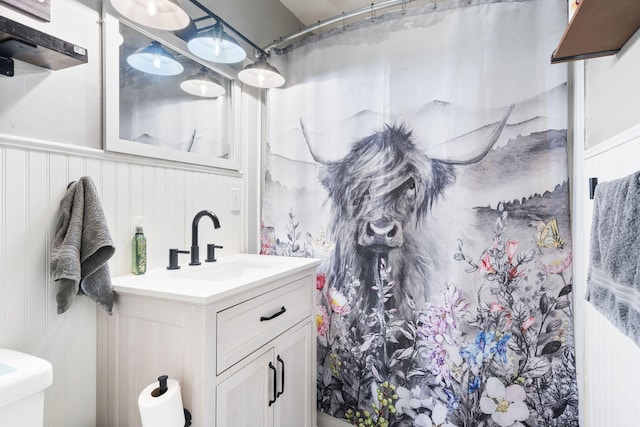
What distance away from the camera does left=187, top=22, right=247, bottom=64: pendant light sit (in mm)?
1378

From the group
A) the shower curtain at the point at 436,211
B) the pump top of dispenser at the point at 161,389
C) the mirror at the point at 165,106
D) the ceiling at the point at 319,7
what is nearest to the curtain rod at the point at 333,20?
the shower curtain at the point at 436,211

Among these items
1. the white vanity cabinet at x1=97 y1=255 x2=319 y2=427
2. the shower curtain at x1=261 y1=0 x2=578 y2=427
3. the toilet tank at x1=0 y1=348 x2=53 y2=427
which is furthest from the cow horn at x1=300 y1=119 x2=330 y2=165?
the toilet tank at x1=0 y1=348 x2=53 y2=427

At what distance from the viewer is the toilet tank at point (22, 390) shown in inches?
28.1

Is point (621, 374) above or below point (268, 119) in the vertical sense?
below

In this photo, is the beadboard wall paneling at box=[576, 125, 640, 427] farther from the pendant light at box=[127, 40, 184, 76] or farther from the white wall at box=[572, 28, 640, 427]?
the pendant light at box=[127, 40, 184, 76]

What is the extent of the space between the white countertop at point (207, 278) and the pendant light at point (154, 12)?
2.89 feet

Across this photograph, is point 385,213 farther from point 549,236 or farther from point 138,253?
point 138,253

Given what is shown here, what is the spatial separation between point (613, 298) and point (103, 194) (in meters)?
1.52

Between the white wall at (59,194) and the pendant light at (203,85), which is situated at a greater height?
the pendant light at (203,85)

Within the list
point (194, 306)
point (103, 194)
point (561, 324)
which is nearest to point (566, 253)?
point (561, 324)

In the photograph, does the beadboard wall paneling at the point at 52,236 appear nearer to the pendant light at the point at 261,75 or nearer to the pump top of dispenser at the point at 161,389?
the pump top of dispenser at the point at 161,389

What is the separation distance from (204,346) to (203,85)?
1.23m

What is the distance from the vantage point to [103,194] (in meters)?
1.14

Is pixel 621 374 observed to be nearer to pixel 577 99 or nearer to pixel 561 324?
pixel 561 324
